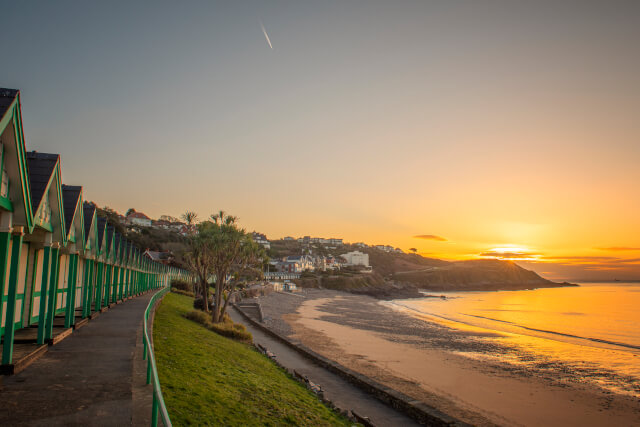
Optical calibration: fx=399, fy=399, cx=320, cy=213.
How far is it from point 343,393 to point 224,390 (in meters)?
6.35

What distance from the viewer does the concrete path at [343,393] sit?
12.8m

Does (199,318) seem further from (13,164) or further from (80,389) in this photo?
(13,164)

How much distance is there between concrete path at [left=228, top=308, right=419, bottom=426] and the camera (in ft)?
42.0

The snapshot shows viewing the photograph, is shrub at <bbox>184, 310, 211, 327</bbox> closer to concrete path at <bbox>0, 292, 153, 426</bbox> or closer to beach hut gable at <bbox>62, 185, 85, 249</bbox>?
beach hut gable at <bbox>62, 185, 85, 249</bbox>

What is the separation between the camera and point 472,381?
18688mm

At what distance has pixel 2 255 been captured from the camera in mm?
7172

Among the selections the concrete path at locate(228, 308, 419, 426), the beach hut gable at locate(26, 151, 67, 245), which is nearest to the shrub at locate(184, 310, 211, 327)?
the concrete path at locate(228, 308, 419, 426)

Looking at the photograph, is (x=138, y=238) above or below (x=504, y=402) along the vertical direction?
above

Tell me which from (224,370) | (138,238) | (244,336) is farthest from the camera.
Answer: (138,238)

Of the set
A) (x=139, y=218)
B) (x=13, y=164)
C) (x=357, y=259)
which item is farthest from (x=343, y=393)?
(x=357, y=259)

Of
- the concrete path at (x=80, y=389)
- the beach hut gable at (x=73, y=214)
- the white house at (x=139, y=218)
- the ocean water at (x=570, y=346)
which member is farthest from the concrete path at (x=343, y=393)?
the white house at (x=139, y=218)

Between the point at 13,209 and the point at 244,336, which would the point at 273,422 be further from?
the point at 244,336

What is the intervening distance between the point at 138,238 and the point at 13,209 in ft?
305

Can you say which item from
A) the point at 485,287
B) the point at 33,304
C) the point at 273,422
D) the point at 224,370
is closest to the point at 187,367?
the point at 224,370
